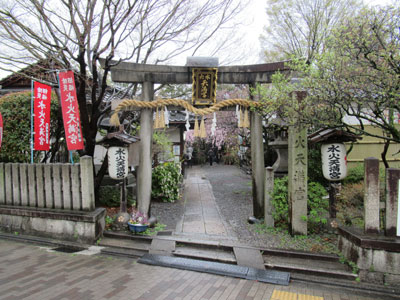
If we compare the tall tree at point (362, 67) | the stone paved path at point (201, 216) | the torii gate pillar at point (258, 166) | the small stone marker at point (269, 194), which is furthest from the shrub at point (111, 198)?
the tall tree at point (362, 67)

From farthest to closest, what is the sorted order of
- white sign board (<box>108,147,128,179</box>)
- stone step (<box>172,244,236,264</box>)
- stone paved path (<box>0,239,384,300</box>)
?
white sign board (<box>108,147,128,179</box>) → stone step (<box>172,244,236,264</box>) → stone paved path (<box>0,239,384,300</box>)

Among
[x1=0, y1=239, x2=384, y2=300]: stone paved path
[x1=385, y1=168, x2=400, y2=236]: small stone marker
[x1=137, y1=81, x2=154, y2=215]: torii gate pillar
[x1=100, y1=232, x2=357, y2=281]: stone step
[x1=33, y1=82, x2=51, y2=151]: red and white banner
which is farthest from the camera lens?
[x1=33, y1=82, x2=51, y2=151]: red and white banner

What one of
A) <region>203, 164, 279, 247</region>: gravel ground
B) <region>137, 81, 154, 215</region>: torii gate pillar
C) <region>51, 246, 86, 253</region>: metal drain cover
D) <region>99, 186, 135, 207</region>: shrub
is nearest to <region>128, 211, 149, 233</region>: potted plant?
<region>137, 81, 154, 215</region>: torii gate pillar

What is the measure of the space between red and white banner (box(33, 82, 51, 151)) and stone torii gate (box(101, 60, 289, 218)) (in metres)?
2.71

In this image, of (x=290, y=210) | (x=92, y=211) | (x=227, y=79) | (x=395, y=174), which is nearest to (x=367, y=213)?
(x=395, y=174)

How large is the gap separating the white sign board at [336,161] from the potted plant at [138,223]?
522cm

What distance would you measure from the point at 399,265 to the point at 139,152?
7.08 m

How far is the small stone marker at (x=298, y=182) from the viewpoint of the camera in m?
7.27

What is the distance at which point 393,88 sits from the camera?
16.2 feet

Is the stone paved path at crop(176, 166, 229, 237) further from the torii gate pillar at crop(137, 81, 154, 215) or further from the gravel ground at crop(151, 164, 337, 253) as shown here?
the torii gate pillar at crop(137, 81, 154, 215)

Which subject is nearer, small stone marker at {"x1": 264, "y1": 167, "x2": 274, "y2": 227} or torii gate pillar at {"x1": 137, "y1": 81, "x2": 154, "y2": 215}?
small stone marker at {"x1": 264, "y1": 167, "x2": 274, "y2": 227}

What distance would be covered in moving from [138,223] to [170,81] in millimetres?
4520

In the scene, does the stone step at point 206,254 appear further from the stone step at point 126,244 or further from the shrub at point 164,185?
the shrub at point 164,185

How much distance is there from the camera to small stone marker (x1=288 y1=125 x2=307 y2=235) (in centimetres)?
727
